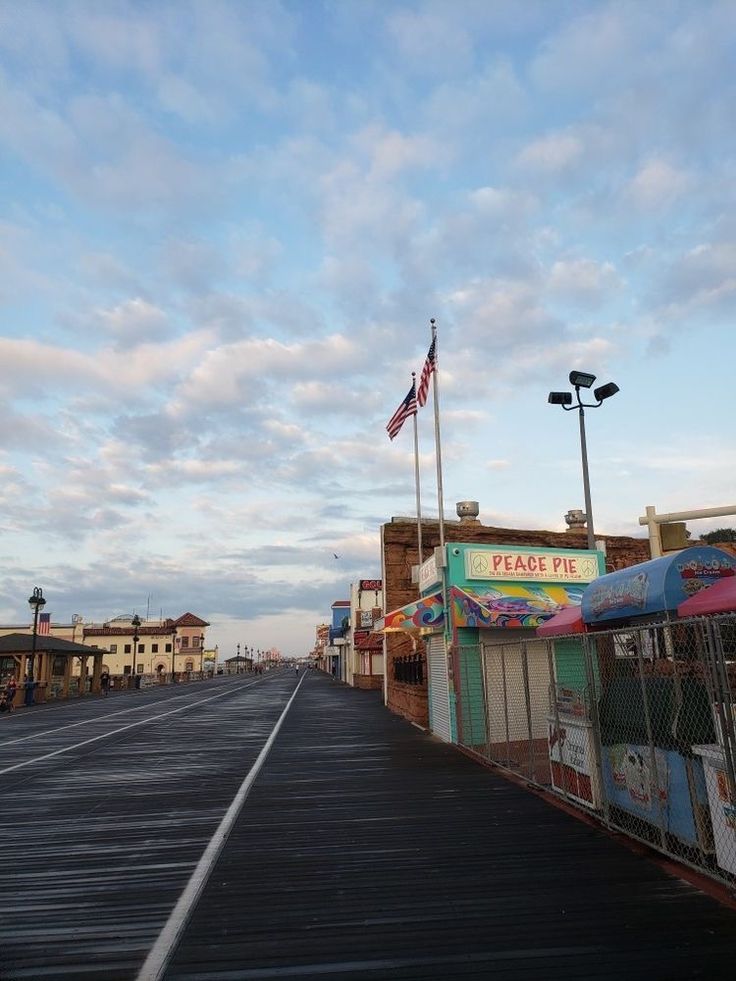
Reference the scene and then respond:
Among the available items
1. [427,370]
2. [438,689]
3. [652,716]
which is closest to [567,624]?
[652,716]

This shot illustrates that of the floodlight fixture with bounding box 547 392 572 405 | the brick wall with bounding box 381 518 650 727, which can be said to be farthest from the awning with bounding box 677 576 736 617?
the brick wall with bounding box 381 518 650 727

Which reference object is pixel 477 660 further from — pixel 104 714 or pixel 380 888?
pixel 104 714

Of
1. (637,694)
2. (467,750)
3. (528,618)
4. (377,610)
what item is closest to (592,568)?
(528,618)

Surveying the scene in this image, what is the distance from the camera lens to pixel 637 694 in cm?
Answer: 872

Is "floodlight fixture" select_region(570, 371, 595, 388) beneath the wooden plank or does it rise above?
above

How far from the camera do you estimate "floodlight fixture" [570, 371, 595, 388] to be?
19692 millimetres

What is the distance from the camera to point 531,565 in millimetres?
18828

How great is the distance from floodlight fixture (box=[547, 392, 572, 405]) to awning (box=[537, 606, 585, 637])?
29.0ft

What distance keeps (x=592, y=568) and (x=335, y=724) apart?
974 cm

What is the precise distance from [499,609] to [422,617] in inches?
88.0

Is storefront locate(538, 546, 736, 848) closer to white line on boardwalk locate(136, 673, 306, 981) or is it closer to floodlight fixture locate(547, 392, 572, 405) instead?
white line on boardwalk locate(136, 673, 306, 981)

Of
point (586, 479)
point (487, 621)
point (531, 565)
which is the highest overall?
point (586, 479)

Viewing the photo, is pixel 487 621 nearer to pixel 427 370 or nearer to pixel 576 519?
pixel 427 370

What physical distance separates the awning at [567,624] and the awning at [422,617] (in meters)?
4.71
